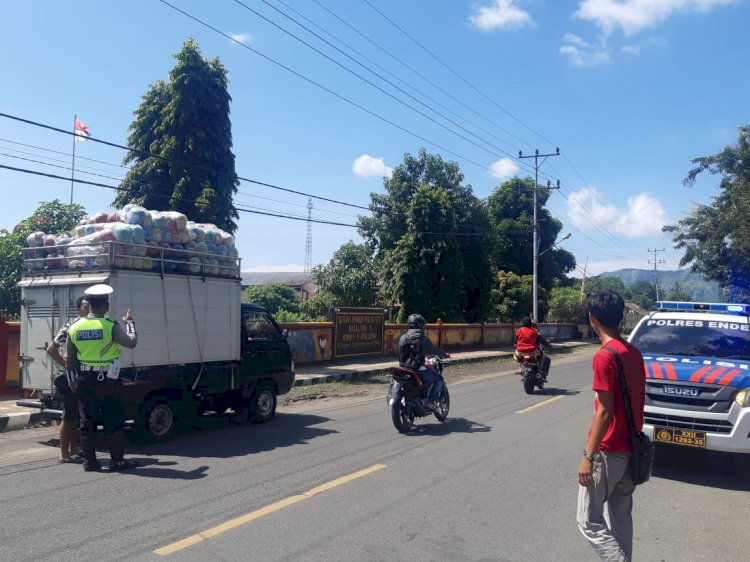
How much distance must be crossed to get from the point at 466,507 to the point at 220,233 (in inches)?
243

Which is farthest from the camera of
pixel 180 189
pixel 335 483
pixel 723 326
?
pixel 180 189

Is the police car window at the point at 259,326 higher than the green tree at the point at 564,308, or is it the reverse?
the green tree at the point at 564,308

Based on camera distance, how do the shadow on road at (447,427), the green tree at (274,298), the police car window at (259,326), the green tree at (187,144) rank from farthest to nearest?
the green tree at (274,298)
the green tree at (187,144)
the police car window at (259,326)
the shadow on road at (447,427)

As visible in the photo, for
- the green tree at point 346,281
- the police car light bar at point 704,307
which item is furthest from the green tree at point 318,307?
the police car light bar at point 704,307

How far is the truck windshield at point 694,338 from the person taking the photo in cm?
802

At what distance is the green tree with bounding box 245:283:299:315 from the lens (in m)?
Answer: 44.7

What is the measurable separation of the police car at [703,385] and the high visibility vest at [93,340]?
5842 mm

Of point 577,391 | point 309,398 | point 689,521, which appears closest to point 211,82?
point 309,398

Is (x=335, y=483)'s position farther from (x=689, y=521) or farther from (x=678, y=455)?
(x=678, y=455)

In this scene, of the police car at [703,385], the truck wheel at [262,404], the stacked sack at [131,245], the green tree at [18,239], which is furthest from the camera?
the green tree at [18,239]

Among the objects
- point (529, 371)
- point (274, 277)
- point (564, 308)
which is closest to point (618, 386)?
point (529, 371)

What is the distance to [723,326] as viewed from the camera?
8.30 metres

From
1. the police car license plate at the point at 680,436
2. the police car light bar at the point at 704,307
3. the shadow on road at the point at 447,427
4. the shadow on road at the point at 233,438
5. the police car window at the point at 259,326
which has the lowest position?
the shadow on road at the point at 233,438

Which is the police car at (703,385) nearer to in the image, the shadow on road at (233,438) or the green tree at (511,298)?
the shadow on road at (233,438)
